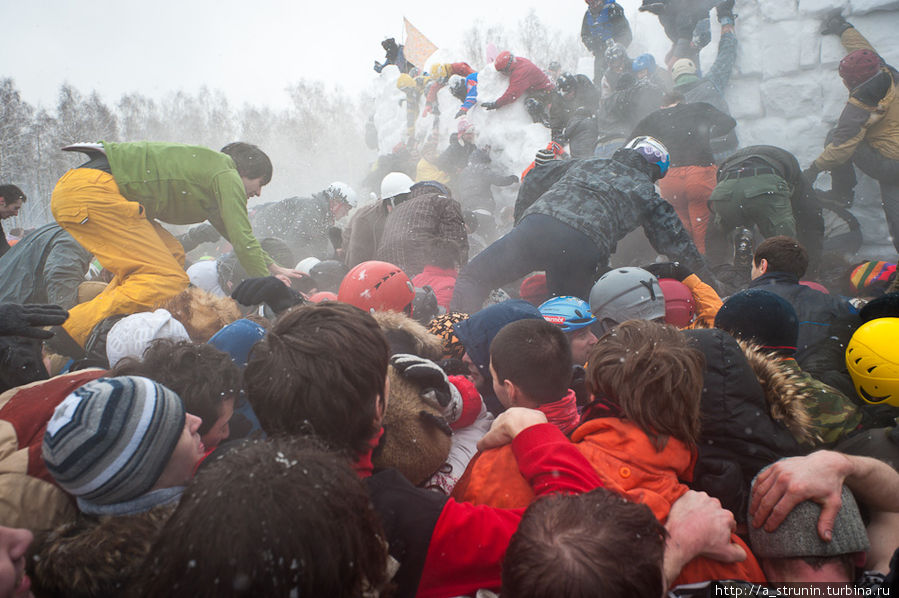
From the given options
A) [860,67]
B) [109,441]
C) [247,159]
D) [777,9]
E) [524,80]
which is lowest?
[109,441]

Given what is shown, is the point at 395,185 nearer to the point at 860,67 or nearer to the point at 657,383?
the point at 657,383

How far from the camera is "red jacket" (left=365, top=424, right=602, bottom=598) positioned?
1.13m

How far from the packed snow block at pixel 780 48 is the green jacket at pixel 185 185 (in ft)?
27.2

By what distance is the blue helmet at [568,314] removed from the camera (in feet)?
9.45

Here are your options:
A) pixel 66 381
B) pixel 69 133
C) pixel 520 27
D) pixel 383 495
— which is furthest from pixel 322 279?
pixel 69 133

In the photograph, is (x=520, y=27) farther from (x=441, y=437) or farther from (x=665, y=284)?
(x=441, y=437)

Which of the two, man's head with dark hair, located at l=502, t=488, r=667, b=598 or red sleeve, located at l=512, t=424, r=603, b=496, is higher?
man's head with dark hair, located at l=502, t=488, r=667, b=598

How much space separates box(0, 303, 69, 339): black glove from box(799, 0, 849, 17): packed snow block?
993 cm

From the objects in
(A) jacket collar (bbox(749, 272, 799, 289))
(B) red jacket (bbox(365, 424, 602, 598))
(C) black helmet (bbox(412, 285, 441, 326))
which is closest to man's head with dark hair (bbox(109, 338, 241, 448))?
(B) red jacket (bbox(365, 424, 602, 598))

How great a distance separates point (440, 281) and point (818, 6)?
7634 mm

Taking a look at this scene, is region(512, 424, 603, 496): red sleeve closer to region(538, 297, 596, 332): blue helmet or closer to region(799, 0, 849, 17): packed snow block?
region(538, 297, 596, 332): blue helmet

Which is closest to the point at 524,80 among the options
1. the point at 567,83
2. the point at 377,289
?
the point at 567,83

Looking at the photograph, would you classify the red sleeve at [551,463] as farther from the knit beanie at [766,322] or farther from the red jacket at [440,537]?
the knit beanie at [766,322]

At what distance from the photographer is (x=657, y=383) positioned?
56.8 inches
